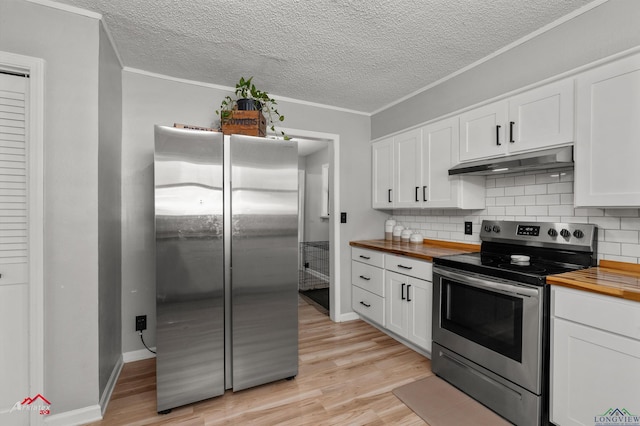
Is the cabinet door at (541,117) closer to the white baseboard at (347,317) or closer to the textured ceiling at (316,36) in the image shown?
the textured ceiling at (316,36)

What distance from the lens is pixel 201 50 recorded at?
7.48 feet

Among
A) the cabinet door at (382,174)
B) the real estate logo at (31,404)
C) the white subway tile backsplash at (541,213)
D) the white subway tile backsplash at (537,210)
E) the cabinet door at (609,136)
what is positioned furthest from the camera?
the cabinet door at (382,174)

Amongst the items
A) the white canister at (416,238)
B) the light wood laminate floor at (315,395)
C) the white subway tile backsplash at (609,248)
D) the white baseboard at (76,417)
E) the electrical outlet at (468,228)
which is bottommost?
the light wood laminate floor at (315,395)

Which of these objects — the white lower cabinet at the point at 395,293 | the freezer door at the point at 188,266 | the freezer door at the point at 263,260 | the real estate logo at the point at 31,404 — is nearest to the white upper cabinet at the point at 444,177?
the white lower cabinet at the point at 395,293

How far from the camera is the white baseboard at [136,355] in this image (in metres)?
2.56

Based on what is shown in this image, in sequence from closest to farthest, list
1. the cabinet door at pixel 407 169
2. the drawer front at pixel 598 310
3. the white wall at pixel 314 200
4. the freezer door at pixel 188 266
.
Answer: the drawer front at pixel 598 310, the freezer door at pixel 188 266, the cabinet door at pixel 407 169, the white wall at pixel 314 200

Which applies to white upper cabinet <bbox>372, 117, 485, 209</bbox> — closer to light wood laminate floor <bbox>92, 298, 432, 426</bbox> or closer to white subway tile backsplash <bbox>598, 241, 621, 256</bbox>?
white subway tile backsplash <bbox>598, 241, 621, 256</bbox>

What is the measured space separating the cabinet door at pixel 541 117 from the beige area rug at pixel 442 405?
5.77 ft

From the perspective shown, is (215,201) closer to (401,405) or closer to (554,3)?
(401,405)

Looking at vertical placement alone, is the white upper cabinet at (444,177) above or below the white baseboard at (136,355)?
above

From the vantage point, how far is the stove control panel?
1.91 m

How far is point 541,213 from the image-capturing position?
2213 mm

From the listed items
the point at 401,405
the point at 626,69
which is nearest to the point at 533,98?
the point at 626,69

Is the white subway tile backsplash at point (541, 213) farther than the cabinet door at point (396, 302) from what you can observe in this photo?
No
